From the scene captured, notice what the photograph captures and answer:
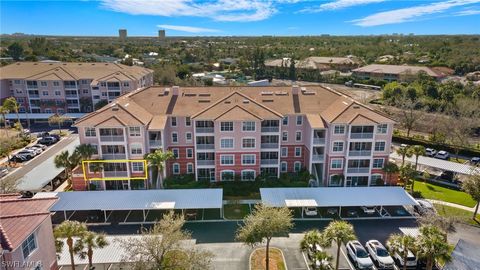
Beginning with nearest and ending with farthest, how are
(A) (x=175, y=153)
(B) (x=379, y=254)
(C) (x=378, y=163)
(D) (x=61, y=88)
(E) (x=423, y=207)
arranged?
(B) (x=379, y=254)
(E) (x=423, y=207)
(C) (x=378, y=163)
(A) (x=175, y=153)
(D) (x=61, y=88)

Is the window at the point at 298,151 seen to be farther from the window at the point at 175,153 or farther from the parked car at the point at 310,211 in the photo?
the window at the point at 175,153

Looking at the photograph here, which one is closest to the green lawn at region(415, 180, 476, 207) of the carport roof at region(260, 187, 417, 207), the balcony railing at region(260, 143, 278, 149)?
the carport roof at region(260, 187, 417, 207)

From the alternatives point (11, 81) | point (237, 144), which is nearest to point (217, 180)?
point (237, 144)

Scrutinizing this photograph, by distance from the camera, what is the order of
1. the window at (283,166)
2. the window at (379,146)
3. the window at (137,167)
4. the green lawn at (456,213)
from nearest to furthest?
the green lawn at (456,213)
the window at (137,167)
the window at (379,146)
the window at (283,166)

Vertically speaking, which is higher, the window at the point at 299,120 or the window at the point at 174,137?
the window at the point at 299,120

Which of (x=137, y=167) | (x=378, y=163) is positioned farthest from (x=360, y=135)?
(x=137, y=167)

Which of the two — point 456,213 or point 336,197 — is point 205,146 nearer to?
point 336,197

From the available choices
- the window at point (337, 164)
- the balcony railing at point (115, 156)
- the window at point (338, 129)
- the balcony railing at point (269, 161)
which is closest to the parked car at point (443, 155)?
the window at point (337, 164)
